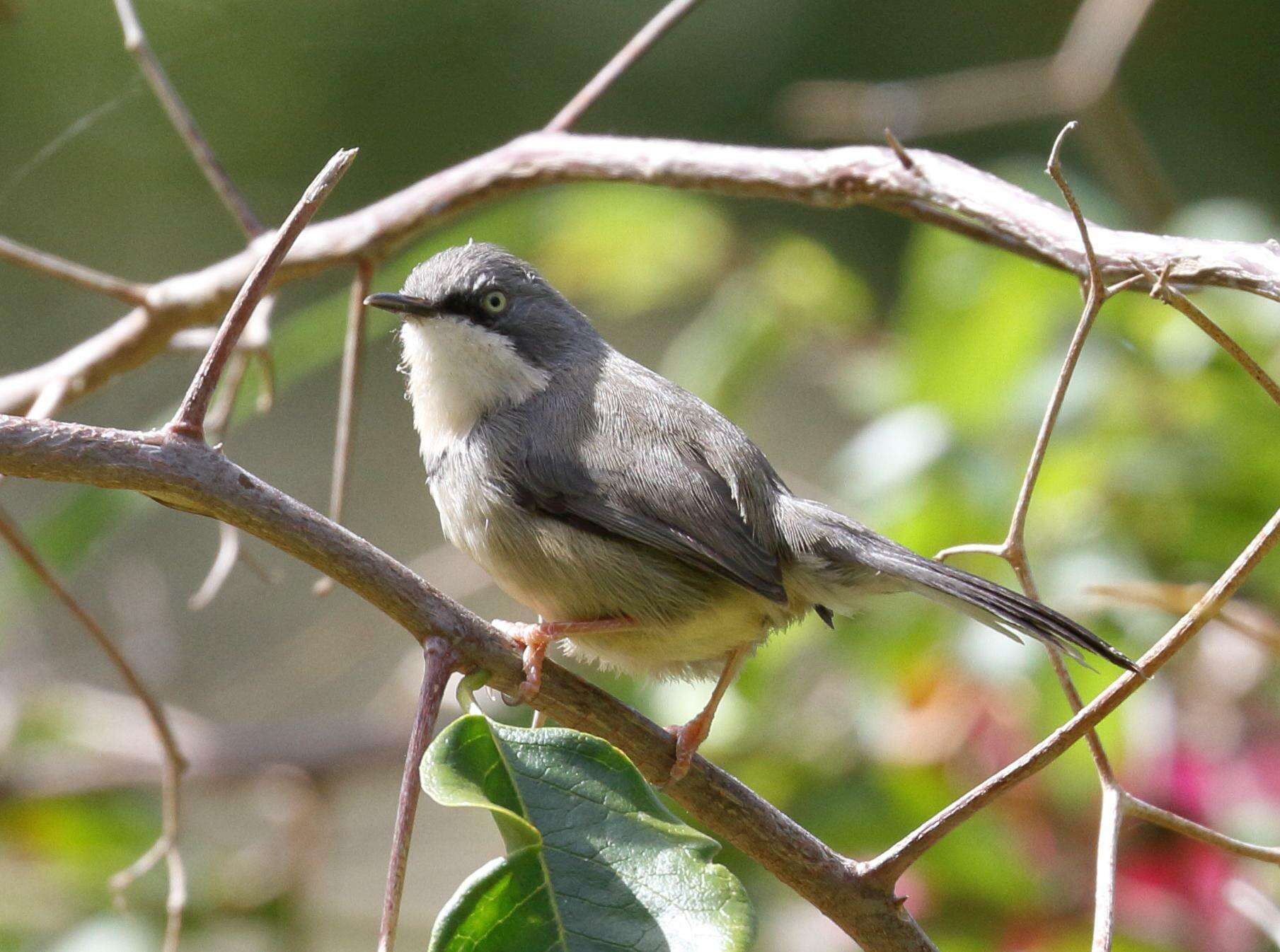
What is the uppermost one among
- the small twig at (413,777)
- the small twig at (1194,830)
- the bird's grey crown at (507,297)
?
the bird's grey crown at (507,297)

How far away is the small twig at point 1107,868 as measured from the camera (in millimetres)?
1038

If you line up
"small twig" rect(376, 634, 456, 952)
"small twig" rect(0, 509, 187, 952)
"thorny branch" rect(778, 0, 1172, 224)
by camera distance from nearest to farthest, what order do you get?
"small twig" rect(376, 634, 456, 952), "small twig" rect(0, 509, 187, 952), "thorny branch" rect(778, 0, 1172, 224)

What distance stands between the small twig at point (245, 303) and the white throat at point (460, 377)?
3.41 ft

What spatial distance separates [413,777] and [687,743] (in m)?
0.44

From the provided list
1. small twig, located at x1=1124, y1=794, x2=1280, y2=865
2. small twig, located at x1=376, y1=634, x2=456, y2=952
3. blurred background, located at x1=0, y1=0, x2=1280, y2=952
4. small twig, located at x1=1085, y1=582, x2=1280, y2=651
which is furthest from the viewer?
blurred background, located at x1=0, y1=0, x2=1280, y2=952

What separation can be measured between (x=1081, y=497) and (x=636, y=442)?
1108 mm

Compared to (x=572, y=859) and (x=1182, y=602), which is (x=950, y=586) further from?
(x=572, y=859)

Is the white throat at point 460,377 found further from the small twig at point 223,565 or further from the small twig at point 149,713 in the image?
the small twig at point 149,713

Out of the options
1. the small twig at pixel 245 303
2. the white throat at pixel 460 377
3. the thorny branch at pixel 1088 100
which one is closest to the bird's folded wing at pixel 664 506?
the white throat at pixel 460 377

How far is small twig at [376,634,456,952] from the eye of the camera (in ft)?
3.03

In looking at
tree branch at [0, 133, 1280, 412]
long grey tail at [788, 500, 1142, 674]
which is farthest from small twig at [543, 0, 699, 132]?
long grey tail at [788, 500, 1142, 674]

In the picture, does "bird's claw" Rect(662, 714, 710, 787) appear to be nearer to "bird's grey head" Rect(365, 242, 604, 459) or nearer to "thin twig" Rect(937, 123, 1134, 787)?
"thin twig" Rect(937, 123, 1134, 787)

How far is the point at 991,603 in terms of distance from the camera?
1576 millimetres

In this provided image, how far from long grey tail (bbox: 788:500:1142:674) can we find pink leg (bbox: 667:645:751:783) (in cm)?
22
